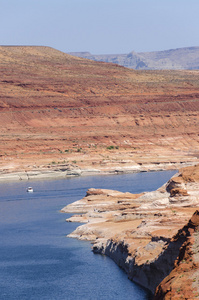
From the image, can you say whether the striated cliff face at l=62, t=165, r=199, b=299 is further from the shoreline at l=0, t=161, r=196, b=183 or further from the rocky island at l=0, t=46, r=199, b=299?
the shoreline at l=0, t=161, r=196, b=183

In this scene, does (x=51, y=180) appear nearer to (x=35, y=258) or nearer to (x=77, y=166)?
(x=77, y=166)

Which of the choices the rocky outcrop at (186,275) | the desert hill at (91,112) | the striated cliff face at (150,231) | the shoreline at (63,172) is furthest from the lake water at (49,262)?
the desert hill at (91,112)

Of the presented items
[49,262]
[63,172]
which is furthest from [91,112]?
[49,262]

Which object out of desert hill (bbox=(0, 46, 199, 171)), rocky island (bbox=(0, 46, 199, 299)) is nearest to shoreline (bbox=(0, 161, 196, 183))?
rocky island (bbox=(0, 46, 199, 299))

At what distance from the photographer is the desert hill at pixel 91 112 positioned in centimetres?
11544

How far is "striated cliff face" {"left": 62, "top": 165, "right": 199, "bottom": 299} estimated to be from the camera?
24234mm

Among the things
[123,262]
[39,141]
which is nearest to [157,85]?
[39,141]

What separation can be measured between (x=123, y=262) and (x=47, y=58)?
15028 centimetres

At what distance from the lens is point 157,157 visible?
369ft

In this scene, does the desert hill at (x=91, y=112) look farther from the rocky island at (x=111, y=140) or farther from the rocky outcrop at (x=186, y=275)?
the rocky outcrop at (x=186, y=275)

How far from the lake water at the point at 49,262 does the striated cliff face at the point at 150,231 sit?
1.00 meters

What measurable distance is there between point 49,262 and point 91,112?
338ft

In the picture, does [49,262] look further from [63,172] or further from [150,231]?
[63,172]

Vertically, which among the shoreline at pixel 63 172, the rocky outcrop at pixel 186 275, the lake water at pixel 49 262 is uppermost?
the rocky outcrop at pixel 186 275
